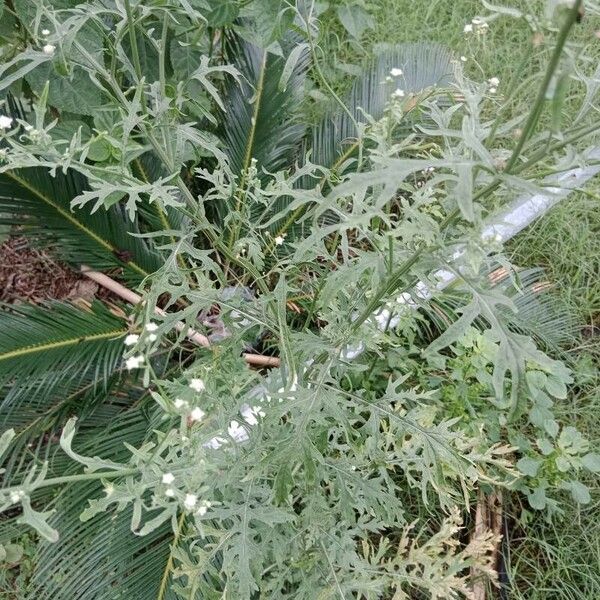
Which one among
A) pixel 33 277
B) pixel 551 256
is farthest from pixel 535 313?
pixel 33 277

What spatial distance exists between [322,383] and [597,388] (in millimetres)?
1404

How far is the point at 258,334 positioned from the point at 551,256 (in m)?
1.31

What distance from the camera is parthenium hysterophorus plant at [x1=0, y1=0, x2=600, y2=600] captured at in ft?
3.23

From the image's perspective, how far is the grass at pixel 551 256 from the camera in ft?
6.40

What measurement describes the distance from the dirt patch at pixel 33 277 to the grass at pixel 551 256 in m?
1.31

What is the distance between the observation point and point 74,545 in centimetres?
185

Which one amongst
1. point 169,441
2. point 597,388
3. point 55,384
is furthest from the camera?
point 597,388

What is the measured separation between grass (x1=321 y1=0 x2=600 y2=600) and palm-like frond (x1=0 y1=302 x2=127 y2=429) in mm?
1233

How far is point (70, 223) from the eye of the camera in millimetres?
2061

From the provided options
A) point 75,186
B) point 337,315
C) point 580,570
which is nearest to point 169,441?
point 337,315

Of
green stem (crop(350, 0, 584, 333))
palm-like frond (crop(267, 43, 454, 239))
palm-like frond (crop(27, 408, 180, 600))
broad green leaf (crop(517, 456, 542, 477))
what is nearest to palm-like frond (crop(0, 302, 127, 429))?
palm-like frond (crop(27, 408, 180, 600))

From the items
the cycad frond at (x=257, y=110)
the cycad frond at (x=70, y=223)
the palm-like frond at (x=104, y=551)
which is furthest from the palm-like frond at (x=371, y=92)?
the palm-like frond at (x=104, y=551)

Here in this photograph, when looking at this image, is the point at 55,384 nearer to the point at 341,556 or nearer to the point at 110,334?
the point at 110,334

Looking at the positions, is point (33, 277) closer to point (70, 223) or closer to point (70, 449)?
point (70, 223)
